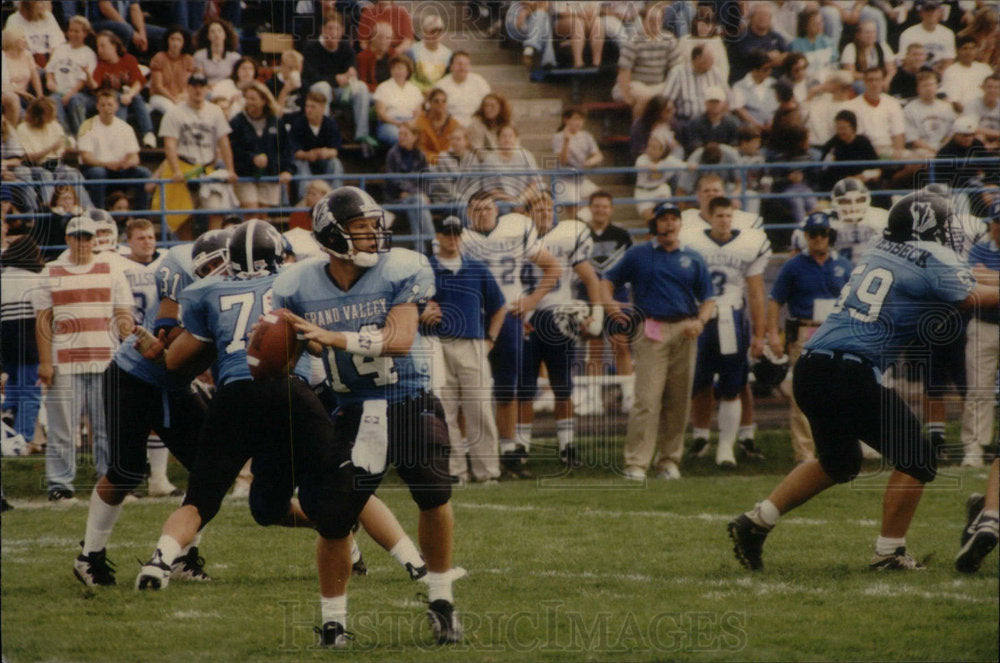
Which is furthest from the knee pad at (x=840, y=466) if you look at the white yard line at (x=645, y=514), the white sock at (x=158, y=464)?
the white sock at (x=158, y=464)

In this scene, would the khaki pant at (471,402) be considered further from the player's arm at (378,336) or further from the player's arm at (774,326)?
the player's arm at (378,336)

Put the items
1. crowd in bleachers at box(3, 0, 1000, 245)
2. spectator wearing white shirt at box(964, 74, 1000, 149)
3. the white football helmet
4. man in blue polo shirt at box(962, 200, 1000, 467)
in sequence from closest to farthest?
man in blue polo shirt at box(962, 200, 1000, 467) < crowd in bleachers at box(3, 0, 1000, 245) < the white football helmet < spectator wearing white shirt at box(964, 74, 1000, 149)

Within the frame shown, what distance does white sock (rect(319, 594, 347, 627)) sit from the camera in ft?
13.5

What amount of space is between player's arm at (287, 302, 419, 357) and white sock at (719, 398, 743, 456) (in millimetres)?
3901

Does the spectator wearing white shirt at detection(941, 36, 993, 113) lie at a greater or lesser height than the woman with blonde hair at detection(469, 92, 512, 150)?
greater

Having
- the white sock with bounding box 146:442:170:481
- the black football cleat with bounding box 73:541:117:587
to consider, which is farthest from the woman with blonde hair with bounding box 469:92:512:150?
the black football cleat with bounding box 73:541:117:587

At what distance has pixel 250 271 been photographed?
4828mm

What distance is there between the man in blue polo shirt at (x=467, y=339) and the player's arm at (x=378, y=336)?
10.6 ft

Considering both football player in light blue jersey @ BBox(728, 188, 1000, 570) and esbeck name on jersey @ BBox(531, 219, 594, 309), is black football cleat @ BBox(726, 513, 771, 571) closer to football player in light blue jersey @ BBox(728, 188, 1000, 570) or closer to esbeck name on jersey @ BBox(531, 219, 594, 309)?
football player in light blue jersey @ BBox(728, 188, 1000, 570)

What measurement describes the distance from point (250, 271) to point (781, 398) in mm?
4913

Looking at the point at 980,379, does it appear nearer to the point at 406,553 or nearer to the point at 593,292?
the point at 593,292

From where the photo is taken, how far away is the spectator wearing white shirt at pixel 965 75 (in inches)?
369

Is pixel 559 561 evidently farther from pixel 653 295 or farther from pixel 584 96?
pixel 584 96

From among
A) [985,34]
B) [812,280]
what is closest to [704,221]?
[812,280]
